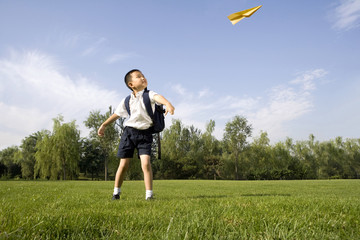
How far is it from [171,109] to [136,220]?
6.87ft

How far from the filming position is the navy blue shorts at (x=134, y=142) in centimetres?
443

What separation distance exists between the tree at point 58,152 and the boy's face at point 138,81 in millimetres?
28590

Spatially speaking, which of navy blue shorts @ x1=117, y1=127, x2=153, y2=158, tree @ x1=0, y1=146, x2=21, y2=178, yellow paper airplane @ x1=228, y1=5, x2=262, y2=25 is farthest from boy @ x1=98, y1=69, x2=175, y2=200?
tree @ x1=0, y1=146, x2=21, y2=178

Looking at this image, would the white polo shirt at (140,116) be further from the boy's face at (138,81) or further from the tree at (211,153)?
A: the tree at (211,153)

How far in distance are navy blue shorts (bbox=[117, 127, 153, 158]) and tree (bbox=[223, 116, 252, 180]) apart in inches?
1821

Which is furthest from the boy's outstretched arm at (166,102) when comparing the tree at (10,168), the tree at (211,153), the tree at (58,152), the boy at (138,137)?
the tree at (10,168)

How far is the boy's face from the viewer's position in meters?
4.71

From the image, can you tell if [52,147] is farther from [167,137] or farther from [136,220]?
[136,220]

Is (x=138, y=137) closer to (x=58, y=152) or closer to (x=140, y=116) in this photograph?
(x=140, y=116)

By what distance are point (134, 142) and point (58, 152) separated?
28.7 meters

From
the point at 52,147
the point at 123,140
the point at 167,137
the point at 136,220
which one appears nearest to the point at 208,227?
the point at 136,220

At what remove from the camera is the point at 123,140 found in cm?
459

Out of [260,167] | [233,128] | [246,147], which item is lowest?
[260,167]

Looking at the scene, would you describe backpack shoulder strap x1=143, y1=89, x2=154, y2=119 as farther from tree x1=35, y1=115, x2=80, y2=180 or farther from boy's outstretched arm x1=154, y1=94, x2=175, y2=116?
tree x1=35, y1=115, x2=80, y2=180
